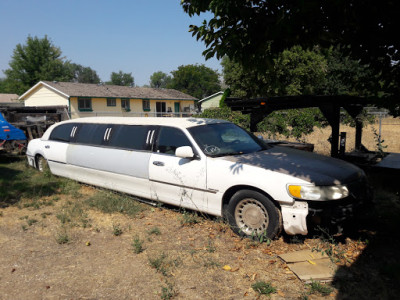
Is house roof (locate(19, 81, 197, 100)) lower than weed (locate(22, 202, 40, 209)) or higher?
higher

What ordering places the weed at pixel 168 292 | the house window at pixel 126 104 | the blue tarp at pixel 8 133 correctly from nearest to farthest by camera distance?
the weed at pixel 168 292, the blue tarp at pixel 8 133, the house window at pixel 126 104

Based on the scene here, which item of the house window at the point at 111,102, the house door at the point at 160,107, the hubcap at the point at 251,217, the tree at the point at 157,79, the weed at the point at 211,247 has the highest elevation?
the tree at the point at 157,79

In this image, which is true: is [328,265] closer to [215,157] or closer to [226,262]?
[226,262]

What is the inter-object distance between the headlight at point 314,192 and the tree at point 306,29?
1.20m

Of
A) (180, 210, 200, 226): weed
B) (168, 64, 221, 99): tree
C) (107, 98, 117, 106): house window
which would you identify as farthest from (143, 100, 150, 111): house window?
(168, 64, 221, 99): tree

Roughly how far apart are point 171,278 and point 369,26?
10.7 ft

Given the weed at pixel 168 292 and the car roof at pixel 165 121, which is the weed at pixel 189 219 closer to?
the car roof at pixel 165 121

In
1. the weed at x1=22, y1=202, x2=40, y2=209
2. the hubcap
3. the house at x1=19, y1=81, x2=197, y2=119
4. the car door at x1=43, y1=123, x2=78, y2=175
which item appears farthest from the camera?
the house at x1=19, y1=81, x2=197, y2=119

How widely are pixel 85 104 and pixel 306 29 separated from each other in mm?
31807

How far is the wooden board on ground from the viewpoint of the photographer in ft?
11.5

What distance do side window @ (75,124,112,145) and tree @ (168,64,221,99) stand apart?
77.2m

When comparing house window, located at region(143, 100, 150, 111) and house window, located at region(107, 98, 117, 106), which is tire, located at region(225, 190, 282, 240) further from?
house window, located at region(143, 100, 150, 111)

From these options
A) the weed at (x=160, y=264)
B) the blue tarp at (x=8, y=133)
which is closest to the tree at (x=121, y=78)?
the blue tarp at (x=8, y=133)

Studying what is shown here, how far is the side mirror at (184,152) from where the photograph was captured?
4.95 metres
